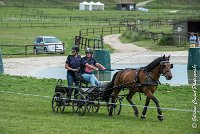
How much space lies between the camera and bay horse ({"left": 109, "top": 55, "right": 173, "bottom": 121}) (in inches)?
651

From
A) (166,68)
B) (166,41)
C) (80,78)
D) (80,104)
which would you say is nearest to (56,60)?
A: (166,41)

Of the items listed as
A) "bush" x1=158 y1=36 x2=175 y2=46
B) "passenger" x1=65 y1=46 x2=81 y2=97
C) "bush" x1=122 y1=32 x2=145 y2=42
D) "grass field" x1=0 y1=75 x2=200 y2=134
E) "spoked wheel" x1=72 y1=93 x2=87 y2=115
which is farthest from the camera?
"bush" x1=122 y1=32 x2=145 y2=42

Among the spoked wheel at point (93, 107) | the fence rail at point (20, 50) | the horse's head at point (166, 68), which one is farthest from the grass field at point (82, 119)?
the fence rail at point (20, 50)

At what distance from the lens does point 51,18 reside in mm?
108812

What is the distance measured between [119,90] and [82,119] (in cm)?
147

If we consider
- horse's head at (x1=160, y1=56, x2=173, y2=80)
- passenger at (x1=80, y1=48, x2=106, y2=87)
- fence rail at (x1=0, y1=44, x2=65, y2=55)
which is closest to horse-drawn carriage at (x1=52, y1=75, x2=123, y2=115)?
passenger at (x1=80, y1=48, x2=106, y2=87)

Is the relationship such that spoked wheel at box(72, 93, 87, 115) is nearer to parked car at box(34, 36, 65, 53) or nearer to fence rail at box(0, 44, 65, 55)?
fence rail at box(0, 44, 65, 55)

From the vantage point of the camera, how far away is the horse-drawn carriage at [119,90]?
16703mm

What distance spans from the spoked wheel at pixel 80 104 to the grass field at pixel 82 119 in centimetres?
21

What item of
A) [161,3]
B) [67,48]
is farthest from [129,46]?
[161,3]

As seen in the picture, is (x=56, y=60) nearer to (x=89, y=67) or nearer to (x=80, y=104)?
(x=89, y=67)

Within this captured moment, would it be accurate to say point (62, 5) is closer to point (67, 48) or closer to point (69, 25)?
point (69, 25)

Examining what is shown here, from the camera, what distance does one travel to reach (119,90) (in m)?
17.5

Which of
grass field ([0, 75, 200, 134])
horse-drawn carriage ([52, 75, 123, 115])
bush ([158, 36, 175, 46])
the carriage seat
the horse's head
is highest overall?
the horse's head
